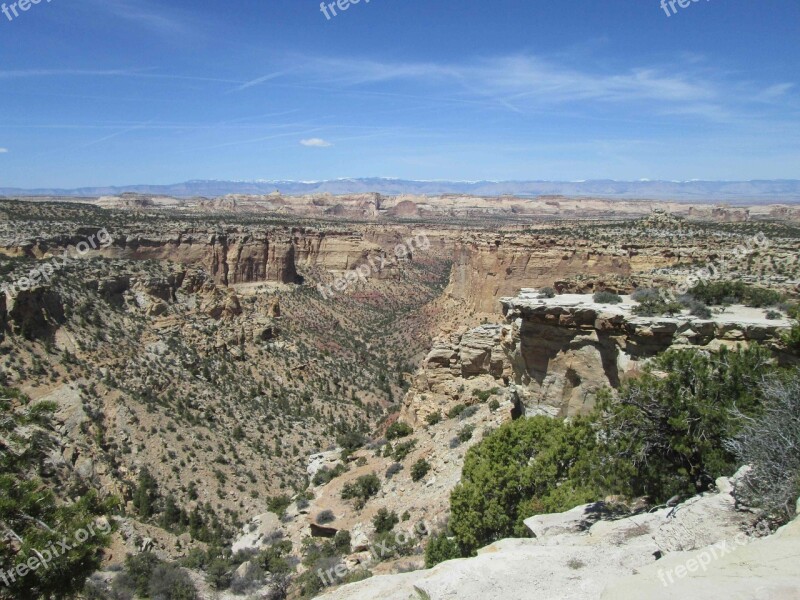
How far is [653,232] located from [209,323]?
3967 cm

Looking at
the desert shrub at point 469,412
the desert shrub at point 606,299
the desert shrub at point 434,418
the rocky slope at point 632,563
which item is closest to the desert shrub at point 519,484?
the rocky slope at point 632,563

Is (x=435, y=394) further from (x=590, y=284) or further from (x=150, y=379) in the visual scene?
(x=150, y=379)

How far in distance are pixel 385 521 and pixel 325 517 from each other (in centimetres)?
312

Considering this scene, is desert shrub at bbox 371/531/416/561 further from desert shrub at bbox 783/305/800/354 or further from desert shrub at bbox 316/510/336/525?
desert shrub at bbox 783/305/800/354

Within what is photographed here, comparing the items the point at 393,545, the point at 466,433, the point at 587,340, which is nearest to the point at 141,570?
the point at 393,545

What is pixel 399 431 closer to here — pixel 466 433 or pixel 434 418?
pixel 434 418

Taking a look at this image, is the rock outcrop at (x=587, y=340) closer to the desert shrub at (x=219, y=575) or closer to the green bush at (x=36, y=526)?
the green bush at (x=36, y=526)

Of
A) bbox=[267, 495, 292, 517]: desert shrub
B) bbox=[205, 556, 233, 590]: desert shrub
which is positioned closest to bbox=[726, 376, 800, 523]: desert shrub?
bbox=[205, 556, 233, 590]: desert shrub

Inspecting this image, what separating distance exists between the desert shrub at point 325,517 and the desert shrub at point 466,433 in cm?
506

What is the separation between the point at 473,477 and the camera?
1227 cm

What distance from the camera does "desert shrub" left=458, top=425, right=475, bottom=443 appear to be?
17859 millimetres

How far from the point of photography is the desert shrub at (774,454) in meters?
6.80

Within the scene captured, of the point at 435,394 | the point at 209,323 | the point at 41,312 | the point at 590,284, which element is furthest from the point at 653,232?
the point at 41,312

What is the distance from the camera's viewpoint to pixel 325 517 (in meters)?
18.3
